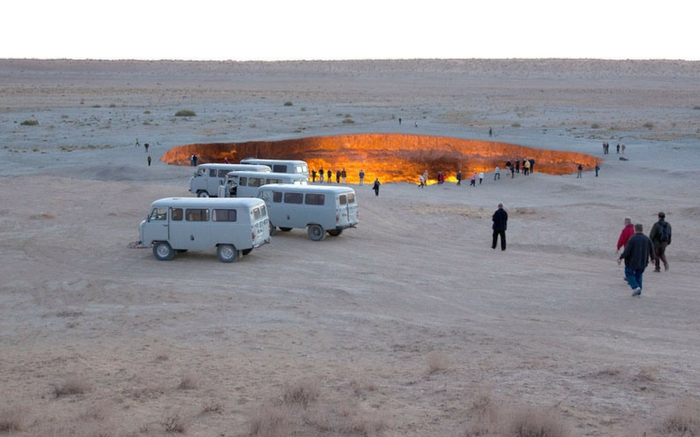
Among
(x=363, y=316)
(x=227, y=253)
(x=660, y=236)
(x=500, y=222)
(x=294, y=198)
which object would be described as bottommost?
(x=363, y=316)

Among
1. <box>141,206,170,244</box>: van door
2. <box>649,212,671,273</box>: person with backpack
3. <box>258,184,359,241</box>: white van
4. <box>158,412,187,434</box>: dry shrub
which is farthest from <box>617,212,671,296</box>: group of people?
<box>141,206,170,244</box>: van door

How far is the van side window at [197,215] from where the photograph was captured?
21.4m

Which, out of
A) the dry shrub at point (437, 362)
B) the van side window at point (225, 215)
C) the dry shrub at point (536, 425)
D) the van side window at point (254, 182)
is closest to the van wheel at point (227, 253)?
the van side window at point (225, 215)

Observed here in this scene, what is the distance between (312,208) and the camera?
25234mm

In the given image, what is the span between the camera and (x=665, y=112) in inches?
3169

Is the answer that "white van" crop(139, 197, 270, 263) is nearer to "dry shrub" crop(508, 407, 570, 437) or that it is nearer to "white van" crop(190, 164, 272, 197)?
"white van" crop(190, 164, 272, 197)

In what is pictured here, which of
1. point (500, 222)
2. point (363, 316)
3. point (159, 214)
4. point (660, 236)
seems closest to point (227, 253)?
point (159, 214)

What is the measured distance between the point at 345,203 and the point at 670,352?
14448 millimetres

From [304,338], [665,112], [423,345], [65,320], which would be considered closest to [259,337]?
[304,338]

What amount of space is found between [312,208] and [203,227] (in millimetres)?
4902

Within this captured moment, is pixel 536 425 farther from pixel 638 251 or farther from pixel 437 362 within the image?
pixel 638 251

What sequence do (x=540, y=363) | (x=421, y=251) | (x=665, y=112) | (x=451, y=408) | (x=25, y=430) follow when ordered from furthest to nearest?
(x=665, y=112) < (x=421, y=251) < (x=540, y=363) < (x=451, y=408) < (x=25, y=430)

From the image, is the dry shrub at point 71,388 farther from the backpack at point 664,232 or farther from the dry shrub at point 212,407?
the backpack at point 664,232

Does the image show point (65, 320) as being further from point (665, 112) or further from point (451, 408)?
point (665, 112)
